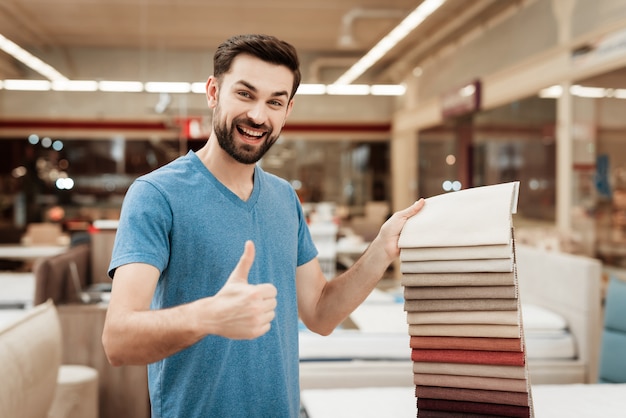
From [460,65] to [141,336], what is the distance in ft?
24.5

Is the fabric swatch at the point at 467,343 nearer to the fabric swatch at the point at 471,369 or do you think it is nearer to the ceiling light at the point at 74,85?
the fabric swatch at the point at 471,369

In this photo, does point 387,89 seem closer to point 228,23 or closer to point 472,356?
point 228,23

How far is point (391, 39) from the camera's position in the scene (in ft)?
26.4

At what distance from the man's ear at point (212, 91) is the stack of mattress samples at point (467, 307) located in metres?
0.52

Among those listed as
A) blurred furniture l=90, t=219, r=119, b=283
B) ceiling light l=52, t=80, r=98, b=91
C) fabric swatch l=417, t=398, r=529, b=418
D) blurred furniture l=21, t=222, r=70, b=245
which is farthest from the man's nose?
ceiling light l=52, t=80, r=98, b=91

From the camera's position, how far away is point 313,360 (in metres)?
3.12

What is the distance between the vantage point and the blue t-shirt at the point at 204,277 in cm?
135

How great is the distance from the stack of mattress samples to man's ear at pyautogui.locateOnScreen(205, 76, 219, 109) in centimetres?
52

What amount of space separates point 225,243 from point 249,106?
29 centimetres

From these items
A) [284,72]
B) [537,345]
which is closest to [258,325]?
[284,72]

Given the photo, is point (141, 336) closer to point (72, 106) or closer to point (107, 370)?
point (107, 370)

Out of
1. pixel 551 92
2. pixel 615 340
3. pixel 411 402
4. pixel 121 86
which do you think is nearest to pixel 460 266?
pixel 411 402

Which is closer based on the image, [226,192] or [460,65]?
[226,192]

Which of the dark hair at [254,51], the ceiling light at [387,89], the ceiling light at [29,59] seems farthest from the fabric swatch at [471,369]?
the ceiling light at [387,89]
